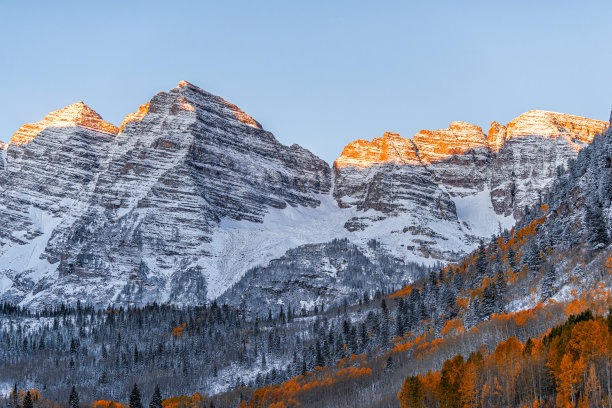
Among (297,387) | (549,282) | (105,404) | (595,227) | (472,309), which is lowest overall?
(105,404)

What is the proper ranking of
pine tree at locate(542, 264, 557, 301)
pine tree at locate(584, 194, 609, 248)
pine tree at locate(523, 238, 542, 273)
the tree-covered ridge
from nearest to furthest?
the tree-covered ridge → pine tree at locate(542, 264, 557, 301) → pine tree at locate(584, 194, 609, 248) → pine tree at locate(523, 238, 542, 273)

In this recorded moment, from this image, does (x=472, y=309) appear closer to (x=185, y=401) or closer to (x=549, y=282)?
(x=549, y=282)

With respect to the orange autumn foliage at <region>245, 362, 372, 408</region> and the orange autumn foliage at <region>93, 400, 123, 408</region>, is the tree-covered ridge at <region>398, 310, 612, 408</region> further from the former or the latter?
the orange autumn foliage at <region>93, 400, 123, 408</region>

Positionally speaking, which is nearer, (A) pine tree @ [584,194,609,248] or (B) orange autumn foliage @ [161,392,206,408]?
(A) pine tree @ [584,194,609,248]

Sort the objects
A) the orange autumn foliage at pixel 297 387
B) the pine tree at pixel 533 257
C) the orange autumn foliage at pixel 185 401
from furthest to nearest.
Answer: the orange autumn foliage at pixel 185 401 → the orange autumn foliage at pixel 297 387 → the pine tree at pixel 533 257

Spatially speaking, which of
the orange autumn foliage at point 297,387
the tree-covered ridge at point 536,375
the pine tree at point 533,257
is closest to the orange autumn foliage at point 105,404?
the orange autumn foliage at point 297,387

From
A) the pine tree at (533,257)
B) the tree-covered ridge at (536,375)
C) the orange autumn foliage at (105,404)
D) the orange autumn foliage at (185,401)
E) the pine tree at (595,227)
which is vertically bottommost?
the orange autumn foliage at (105,404)

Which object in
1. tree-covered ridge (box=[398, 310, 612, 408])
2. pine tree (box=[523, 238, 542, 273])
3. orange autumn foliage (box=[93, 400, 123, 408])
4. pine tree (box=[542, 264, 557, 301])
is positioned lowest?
orange autumn foliage (box=[93, 400, 123, 408])

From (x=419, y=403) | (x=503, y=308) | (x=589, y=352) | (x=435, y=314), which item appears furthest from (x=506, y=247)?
(x=589, y=352)

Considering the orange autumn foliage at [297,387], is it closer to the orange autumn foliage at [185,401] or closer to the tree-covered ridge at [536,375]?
the orange autumn foliage at [185,401]

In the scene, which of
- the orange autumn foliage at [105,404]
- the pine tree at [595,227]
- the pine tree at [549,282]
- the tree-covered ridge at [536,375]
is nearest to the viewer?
the tree-covered ridge at [536,375]

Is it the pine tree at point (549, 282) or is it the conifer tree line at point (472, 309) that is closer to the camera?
the conifer tree line at point (472, 309)

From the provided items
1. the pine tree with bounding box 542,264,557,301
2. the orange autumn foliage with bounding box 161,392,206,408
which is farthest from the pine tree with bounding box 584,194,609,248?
the orange autumn foliage with bounding box 161,392,206,408

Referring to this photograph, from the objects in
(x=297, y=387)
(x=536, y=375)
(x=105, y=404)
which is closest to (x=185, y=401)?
(x=105, y=404)
